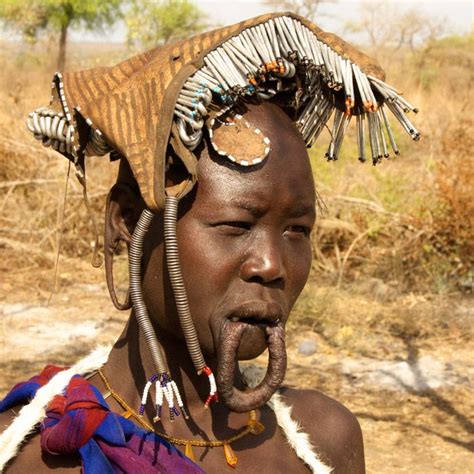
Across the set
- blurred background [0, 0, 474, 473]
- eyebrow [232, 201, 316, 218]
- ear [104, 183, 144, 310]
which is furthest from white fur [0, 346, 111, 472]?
blurred background [0, 0, 474, 473]

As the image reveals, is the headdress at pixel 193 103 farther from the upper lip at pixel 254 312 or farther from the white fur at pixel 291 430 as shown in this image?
the white fur at pixel 291 430

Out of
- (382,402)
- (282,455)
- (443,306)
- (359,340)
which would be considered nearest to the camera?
(282,455)

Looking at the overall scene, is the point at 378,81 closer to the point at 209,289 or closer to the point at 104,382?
the point at 209,289

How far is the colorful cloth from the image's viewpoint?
1.52m

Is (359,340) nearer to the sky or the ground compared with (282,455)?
nearer to the ground

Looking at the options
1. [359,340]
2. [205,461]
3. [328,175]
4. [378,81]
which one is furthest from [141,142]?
[328,175]

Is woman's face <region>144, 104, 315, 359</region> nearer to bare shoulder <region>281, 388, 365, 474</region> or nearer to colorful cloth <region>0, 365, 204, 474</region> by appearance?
colorful cloth <region>0, 365, 204, 474</region>

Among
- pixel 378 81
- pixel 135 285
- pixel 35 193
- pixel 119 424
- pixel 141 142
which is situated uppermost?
pixel 378 81

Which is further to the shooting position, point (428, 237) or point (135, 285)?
point (428, 237)

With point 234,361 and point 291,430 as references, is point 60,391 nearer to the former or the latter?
point 234,361

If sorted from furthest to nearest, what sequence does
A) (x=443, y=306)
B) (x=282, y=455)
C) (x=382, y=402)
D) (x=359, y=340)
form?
1. (x=443, y=306)
2. (x=359, y=340)
3. (x=382, y=402)
4. (x=282, y=455)

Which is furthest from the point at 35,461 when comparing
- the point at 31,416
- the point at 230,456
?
the point at 230,456

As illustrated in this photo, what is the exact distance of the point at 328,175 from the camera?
26.0ft

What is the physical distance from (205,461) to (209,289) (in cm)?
40
